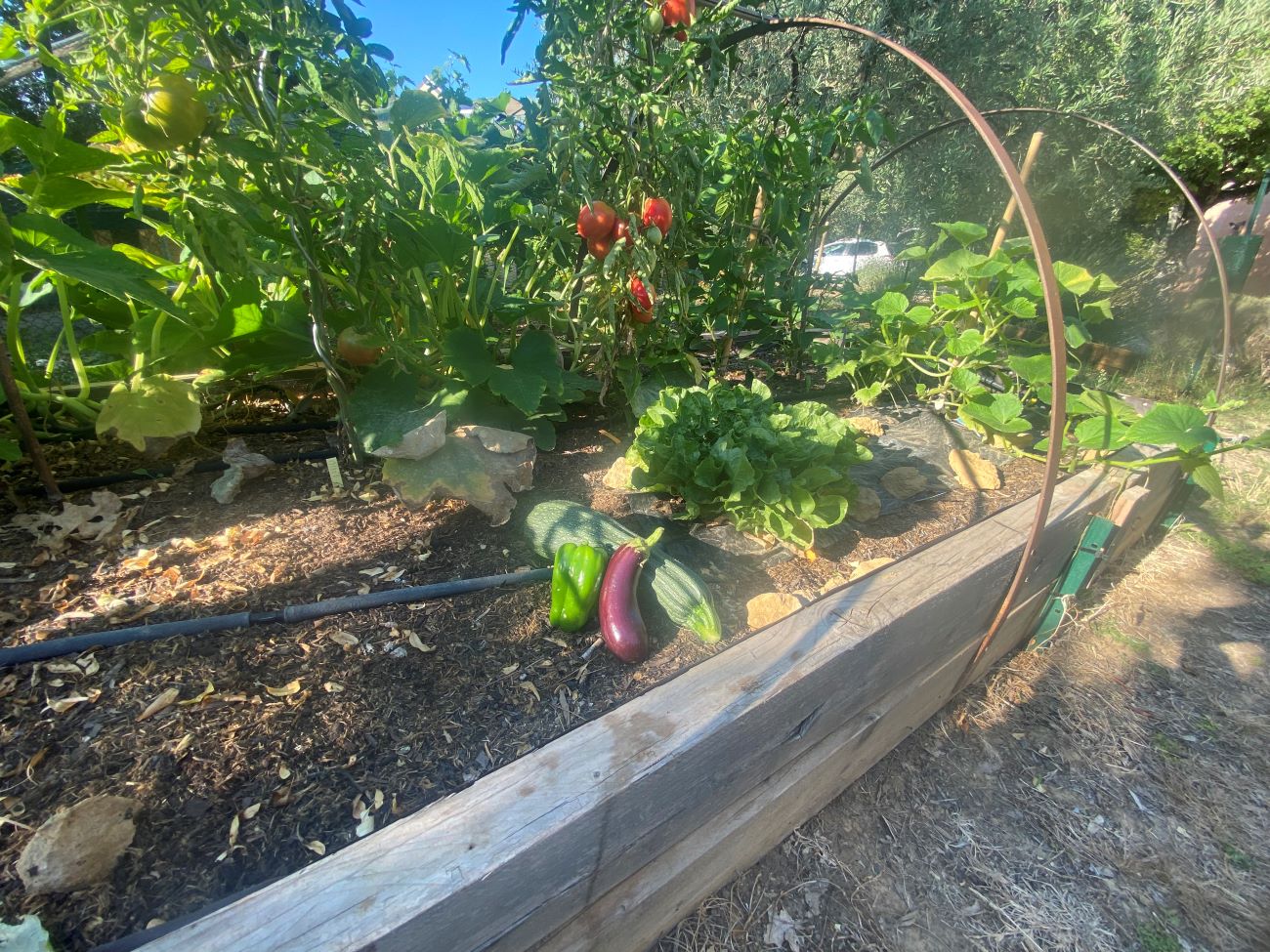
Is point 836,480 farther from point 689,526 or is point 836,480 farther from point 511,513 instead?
point 511,513

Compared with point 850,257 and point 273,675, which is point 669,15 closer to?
point 273,675

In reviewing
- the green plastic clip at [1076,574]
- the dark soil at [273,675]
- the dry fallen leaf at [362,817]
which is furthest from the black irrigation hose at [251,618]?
the green plastic clip at [1076,574]

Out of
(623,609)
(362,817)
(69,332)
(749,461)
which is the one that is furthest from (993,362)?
(69,332)

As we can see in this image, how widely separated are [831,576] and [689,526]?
401 mm

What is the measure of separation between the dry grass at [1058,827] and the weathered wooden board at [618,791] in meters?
0.21

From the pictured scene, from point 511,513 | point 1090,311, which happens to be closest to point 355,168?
point 511,513

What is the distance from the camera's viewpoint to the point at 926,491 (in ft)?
6.31

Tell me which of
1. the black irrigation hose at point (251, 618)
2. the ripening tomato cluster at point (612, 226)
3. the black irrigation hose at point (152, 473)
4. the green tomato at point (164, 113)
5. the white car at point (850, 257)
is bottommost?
Result: the black irrigation hose at point (251, 618)

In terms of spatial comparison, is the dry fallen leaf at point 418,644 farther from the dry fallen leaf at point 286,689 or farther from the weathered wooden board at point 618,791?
the weathered wooden board at point 618,791

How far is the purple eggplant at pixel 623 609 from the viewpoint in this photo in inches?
46.4

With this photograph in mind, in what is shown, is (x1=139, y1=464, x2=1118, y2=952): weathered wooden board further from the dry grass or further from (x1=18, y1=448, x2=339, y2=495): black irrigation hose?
(x1=18, y1=448, x2=339, y2=495): black irrigation hose

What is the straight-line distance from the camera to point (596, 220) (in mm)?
1401

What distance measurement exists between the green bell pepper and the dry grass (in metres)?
0.64

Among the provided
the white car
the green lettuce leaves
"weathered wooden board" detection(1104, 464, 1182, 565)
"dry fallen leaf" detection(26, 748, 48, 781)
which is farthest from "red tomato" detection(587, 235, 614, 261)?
the white car
